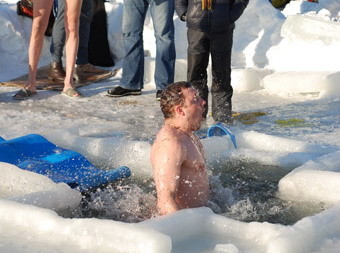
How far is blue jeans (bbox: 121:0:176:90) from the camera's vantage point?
647 centimetres

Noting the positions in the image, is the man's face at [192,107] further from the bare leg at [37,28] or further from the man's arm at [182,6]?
the bare leg at [37,28]

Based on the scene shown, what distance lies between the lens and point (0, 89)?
23.1ft

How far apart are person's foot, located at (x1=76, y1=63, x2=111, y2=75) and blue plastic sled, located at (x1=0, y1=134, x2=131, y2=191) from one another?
3214mm

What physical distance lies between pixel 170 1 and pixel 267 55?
2.22 metres

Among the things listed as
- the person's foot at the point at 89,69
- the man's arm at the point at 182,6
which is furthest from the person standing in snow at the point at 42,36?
the man's arm at the point at 182,6

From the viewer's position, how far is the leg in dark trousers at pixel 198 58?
18.2 ft

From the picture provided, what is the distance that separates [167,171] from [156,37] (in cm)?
330

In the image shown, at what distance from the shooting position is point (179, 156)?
353 centimetres

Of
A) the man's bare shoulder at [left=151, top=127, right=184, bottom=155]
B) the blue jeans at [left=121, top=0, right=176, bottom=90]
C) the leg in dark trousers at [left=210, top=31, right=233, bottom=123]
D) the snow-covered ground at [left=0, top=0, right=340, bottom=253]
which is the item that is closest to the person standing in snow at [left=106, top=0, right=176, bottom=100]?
the blue jeans at [left=121, top=0, right=176, bottom=90]

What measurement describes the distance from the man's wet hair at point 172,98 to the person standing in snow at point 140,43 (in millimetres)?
2860

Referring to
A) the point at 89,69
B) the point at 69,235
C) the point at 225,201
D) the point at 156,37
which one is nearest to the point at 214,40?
the point at 156,37

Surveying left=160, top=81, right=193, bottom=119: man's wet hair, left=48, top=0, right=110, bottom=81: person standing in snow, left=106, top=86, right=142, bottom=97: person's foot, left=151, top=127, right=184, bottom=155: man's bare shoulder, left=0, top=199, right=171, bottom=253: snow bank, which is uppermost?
left=160, top=81, right=193, bottom=119: man's wet hair

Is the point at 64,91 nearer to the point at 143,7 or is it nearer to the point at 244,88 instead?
the point at 143,7

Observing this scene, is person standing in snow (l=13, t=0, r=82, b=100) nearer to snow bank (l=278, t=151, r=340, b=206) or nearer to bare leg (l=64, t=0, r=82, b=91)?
bare leg (l=64, t=0, r=82, b=91)
